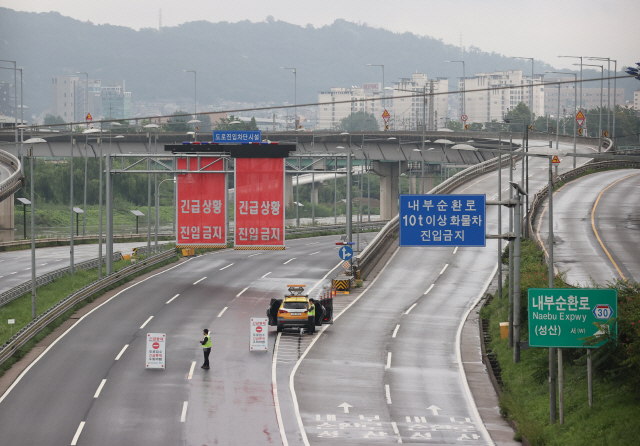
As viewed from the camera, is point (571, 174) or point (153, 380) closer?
point (153, 380)

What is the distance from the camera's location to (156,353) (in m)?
34.5

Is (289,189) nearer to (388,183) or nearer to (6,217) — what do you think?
(388,183)

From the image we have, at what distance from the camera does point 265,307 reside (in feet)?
159

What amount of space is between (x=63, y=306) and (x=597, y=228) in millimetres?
42317

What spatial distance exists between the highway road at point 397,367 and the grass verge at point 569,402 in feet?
5.51

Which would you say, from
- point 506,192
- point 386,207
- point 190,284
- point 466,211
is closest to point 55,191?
point 386,207

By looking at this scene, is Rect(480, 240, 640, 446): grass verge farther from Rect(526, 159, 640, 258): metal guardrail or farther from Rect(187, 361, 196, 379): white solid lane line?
Rect(526, 159, 640, 258): metal guardrail

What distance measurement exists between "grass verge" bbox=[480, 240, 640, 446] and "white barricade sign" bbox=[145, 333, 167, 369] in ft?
44.3

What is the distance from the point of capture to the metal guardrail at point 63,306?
3661 centimetres

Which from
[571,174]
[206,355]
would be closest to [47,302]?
[206,355]

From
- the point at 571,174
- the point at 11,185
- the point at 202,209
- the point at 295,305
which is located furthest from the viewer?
the point at 571,174

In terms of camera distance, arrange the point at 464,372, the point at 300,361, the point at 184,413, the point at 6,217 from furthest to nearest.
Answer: the point at 6,217
the point at 300,361
the point at 464,372
the point at 184,413

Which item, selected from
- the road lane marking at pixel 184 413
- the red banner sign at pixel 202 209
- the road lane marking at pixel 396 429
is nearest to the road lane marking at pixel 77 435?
the road lane marking at pixel 184 413

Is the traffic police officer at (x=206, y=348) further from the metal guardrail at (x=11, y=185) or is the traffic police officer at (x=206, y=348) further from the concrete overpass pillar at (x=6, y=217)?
the concrete overpass pillar at (x=6, y=217)
